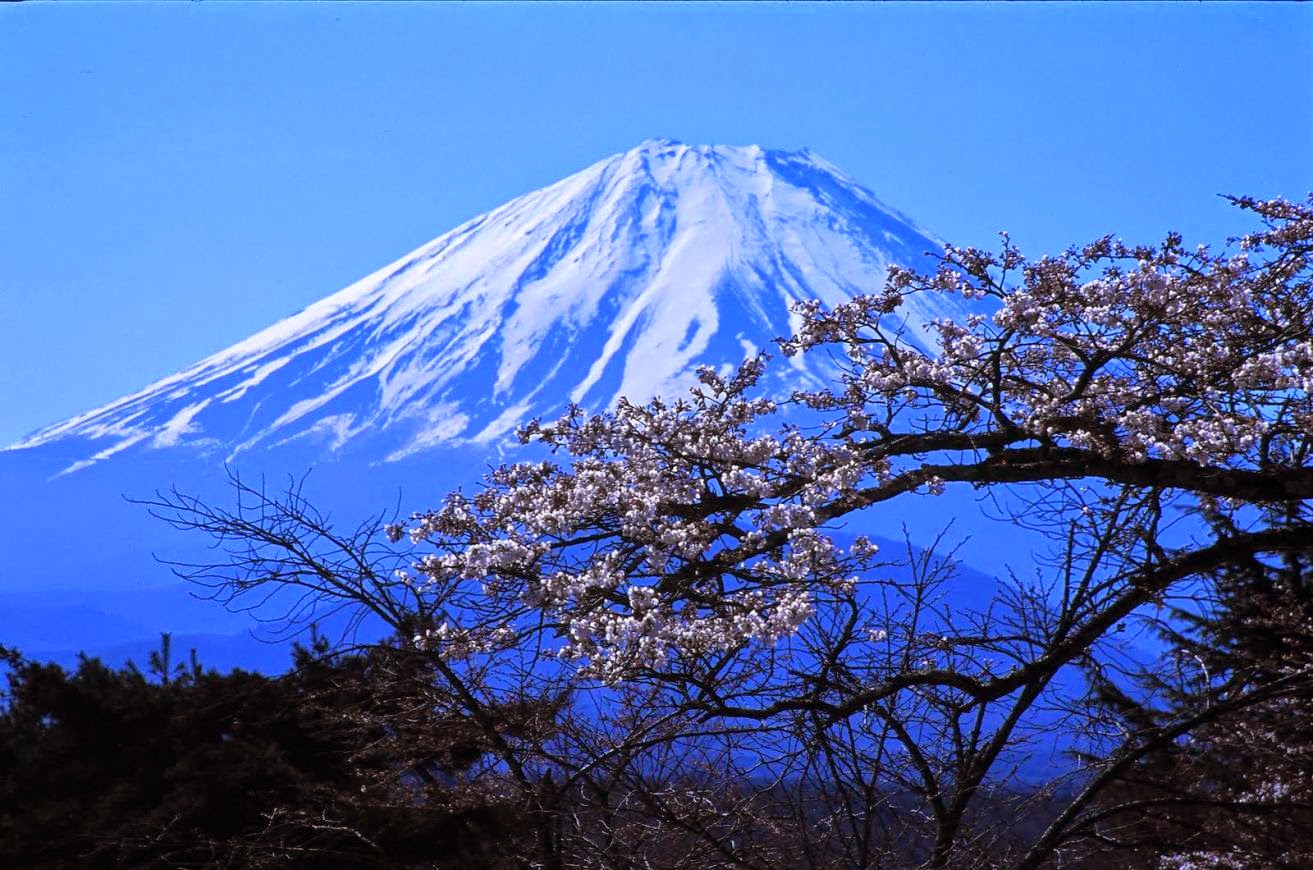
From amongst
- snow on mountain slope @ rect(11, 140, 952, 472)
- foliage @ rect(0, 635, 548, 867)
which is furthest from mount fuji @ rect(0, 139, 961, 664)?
foliage @ rect(0, 635, 548, 867)

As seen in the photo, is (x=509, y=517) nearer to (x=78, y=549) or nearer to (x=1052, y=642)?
(x=1052, y=642)

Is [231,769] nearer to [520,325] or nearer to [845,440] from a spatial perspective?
[845,440]

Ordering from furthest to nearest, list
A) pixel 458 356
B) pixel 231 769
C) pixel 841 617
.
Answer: pixel 458 356
pixel 231 769
pixel 841 617

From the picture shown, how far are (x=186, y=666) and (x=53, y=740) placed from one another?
1.10 meters

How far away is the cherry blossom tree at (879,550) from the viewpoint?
528 centimetres

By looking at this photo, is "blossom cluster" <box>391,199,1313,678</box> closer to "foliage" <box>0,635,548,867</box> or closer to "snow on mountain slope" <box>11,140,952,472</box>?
"foliage" <box>0,635,548,867</box>

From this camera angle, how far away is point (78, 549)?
404 ft

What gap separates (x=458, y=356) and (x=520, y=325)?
5936 mm

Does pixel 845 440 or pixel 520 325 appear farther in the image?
pixel 520 325

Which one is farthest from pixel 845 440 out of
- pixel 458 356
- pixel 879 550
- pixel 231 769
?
pixel 458 356

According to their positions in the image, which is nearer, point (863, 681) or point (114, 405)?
point (863, 681)

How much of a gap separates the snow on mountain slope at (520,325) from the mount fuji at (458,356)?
0.20 meters

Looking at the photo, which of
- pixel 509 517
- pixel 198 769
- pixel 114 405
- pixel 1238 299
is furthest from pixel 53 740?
pixel 114 405

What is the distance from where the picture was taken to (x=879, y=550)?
249 inches
